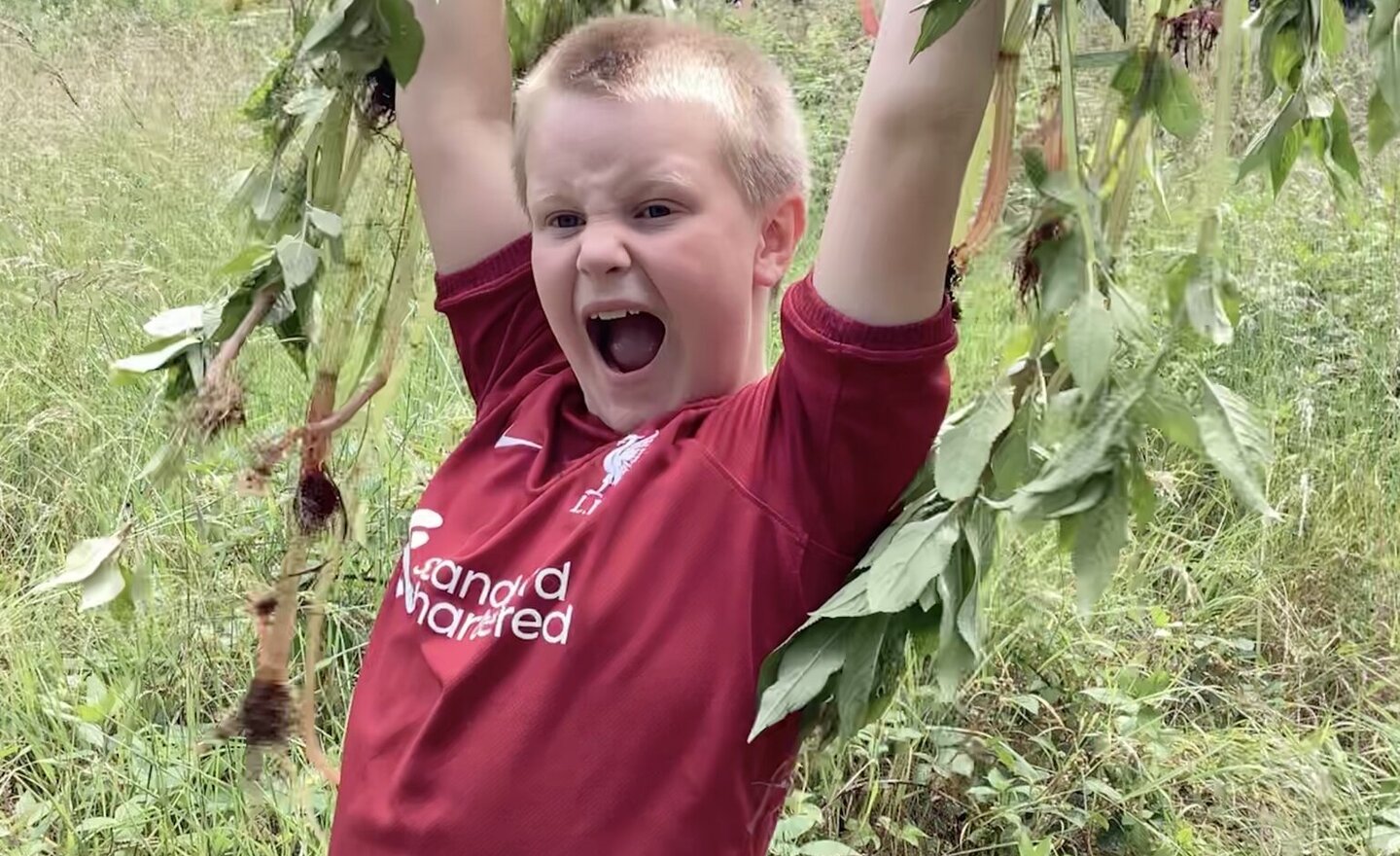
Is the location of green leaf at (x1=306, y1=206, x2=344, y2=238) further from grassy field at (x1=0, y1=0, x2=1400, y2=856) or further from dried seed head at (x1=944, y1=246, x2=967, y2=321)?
dried seed head at (x1=944, y1=246, x2=967, y2=321)

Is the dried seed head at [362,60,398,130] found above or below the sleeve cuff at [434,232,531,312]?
above

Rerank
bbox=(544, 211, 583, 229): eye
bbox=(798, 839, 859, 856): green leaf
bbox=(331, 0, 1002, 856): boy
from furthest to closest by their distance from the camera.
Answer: bbox=(798, 839, 859, 856): green leaf → bbox=(544, 211, 583, 229): eye → bbox=(331, 0, 1002, 856): boy

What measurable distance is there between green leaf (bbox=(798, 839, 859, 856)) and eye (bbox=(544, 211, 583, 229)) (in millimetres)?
949

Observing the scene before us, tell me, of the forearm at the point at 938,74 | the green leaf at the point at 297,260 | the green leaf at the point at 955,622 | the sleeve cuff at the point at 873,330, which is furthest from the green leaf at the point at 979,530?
the green leaf at the point at 297,260

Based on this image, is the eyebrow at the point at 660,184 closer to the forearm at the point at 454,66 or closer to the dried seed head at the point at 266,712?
the forearm at the point at 454,66

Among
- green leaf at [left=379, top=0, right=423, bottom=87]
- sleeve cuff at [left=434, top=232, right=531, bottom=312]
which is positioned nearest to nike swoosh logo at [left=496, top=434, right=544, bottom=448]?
sleeve cuff at [left=434, top=232, right=531, bottom=312]

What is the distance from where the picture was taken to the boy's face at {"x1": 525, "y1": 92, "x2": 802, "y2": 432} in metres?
0.97

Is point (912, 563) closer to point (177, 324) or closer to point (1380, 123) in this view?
point (1380, 123)

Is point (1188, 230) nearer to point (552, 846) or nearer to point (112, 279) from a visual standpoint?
point (552, 846)

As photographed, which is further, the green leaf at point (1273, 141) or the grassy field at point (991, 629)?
the grassy field at point (991, 629)

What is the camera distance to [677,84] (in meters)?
1.00

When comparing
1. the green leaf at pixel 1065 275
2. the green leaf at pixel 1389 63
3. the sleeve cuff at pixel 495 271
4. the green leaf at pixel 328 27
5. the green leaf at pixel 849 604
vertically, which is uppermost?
the green leaf at pixel 328 27

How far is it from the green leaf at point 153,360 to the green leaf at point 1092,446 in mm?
749

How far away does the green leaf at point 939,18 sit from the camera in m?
0.67
